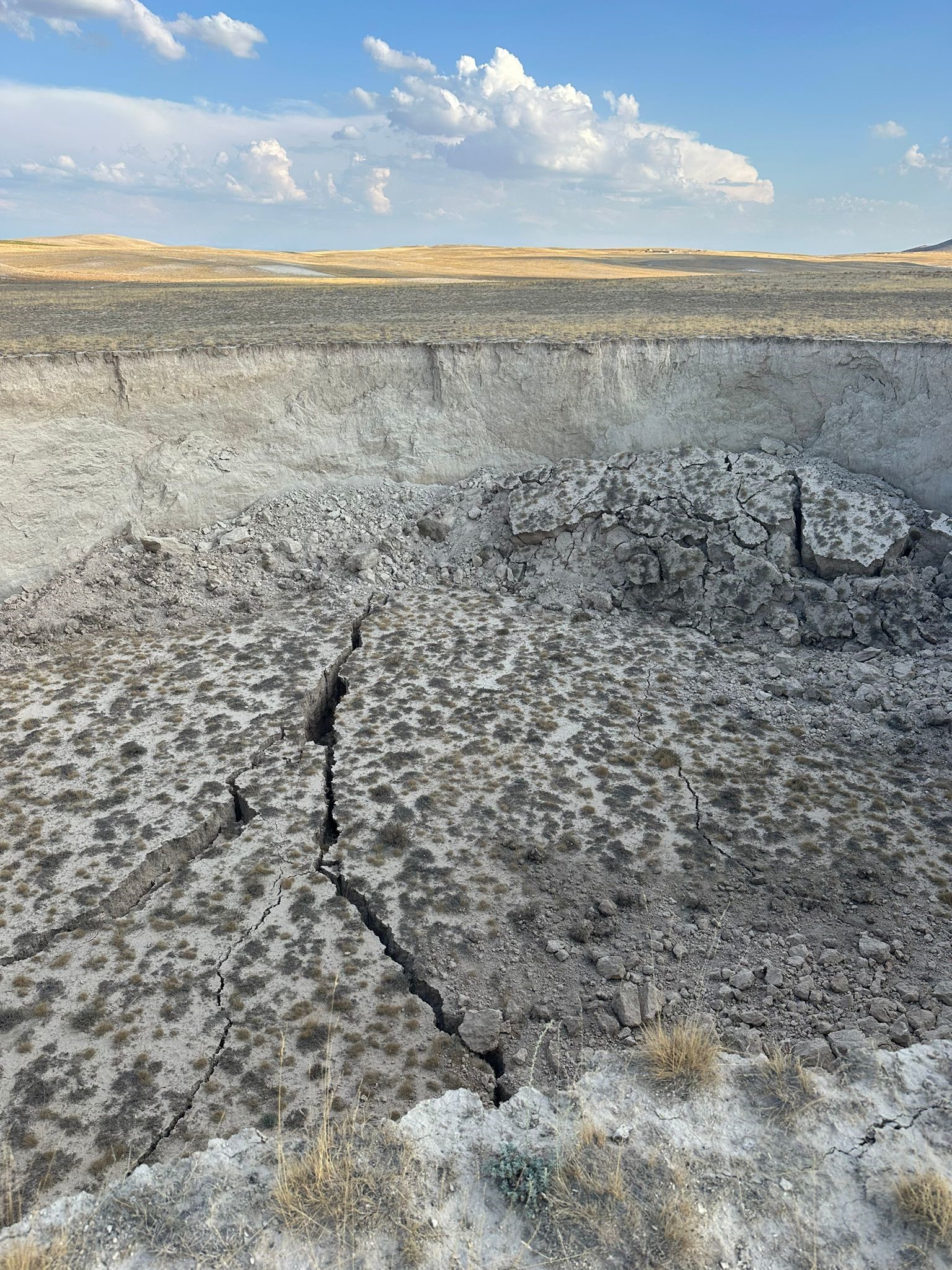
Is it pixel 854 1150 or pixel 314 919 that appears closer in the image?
pixel 854 1150

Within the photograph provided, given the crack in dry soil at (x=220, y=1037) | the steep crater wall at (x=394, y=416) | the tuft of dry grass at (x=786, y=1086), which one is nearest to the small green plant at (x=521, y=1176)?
the tuft of dry grass at (x=786, y=1086)

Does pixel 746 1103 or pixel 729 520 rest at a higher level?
pixel 729 520

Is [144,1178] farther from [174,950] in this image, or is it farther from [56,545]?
[56,545]

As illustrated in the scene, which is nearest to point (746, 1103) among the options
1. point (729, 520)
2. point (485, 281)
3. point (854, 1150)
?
point (854, 1150)

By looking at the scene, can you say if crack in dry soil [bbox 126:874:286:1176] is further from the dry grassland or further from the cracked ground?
the dry grassland

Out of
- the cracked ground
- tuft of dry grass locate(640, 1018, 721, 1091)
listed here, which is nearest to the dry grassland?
the cracked ground

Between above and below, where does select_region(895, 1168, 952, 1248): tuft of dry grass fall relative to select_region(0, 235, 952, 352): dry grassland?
below

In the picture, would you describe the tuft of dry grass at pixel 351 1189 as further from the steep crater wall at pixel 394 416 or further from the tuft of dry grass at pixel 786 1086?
the steep crater wall at pixel 394 416
